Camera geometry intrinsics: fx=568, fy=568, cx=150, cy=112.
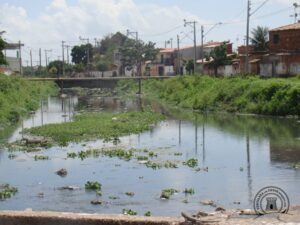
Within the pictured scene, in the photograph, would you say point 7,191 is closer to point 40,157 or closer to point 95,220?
point 40,157

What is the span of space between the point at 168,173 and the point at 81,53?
3920 inches

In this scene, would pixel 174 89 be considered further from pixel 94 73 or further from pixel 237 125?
pixel 94 73

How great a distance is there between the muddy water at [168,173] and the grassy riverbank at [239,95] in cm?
731

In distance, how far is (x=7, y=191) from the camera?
15.5 metres

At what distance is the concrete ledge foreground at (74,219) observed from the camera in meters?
6.96

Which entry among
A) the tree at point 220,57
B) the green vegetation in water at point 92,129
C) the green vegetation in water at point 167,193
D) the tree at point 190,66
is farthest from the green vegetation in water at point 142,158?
the tree at point 190,66

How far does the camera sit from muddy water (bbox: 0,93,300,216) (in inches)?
556

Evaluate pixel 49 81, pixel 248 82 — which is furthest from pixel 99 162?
pixel 49 81

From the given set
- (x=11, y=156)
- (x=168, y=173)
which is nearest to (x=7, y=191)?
(x=168, y=173)

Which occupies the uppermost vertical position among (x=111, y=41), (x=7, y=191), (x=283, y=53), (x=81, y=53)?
(x=111, y=41)

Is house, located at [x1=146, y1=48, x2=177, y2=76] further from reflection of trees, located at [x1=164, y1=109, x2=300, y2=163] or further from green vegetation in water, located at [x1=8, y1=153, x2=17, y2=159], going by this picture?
green vegetation in water, located at [x1=8, y1=153, x2=17, y2=159]

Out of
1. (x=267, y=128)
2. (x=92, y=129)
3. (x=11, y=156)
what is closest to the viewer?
(x=11, y=156)

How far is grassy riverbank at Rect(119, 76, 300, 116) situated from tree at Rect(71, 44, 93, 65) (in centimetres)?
5509

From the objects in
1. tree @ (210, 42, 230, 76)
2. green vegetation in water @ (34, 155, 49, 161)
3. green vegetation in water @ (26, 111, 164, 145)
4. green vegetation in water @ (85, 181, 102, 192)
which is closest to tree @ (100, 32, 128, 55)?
tree @ (210, 42, 230, 76)
